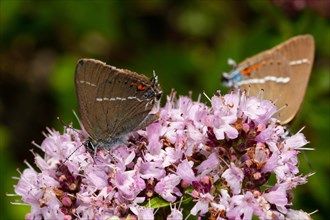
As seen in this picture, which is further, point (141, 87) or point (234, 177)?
point (141, 87)

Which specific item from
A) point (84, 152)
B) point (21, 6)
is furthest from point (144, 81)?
point (21, 6)

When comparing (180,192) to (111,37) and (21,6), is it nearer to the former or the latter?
(111,37)

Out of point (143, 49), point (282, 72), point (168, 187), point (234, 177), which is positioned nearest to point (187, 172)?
point (168, 187)

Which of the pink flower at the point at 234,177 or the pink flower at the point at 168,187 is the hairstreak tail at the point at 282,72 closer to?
the pink flower at the point at 234,177

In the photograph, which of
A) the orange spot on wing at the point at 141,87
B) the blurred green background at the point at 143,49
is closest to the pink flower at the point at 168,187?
the orange spot on wing at the point at 141,87

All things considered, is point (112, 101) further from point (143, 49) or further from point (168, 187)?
point (143, 49)

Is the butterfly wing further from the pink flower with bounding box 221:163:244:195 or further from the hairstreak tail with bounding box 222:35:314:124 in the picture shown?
the pink flower with bounding box 221:163:244:195
